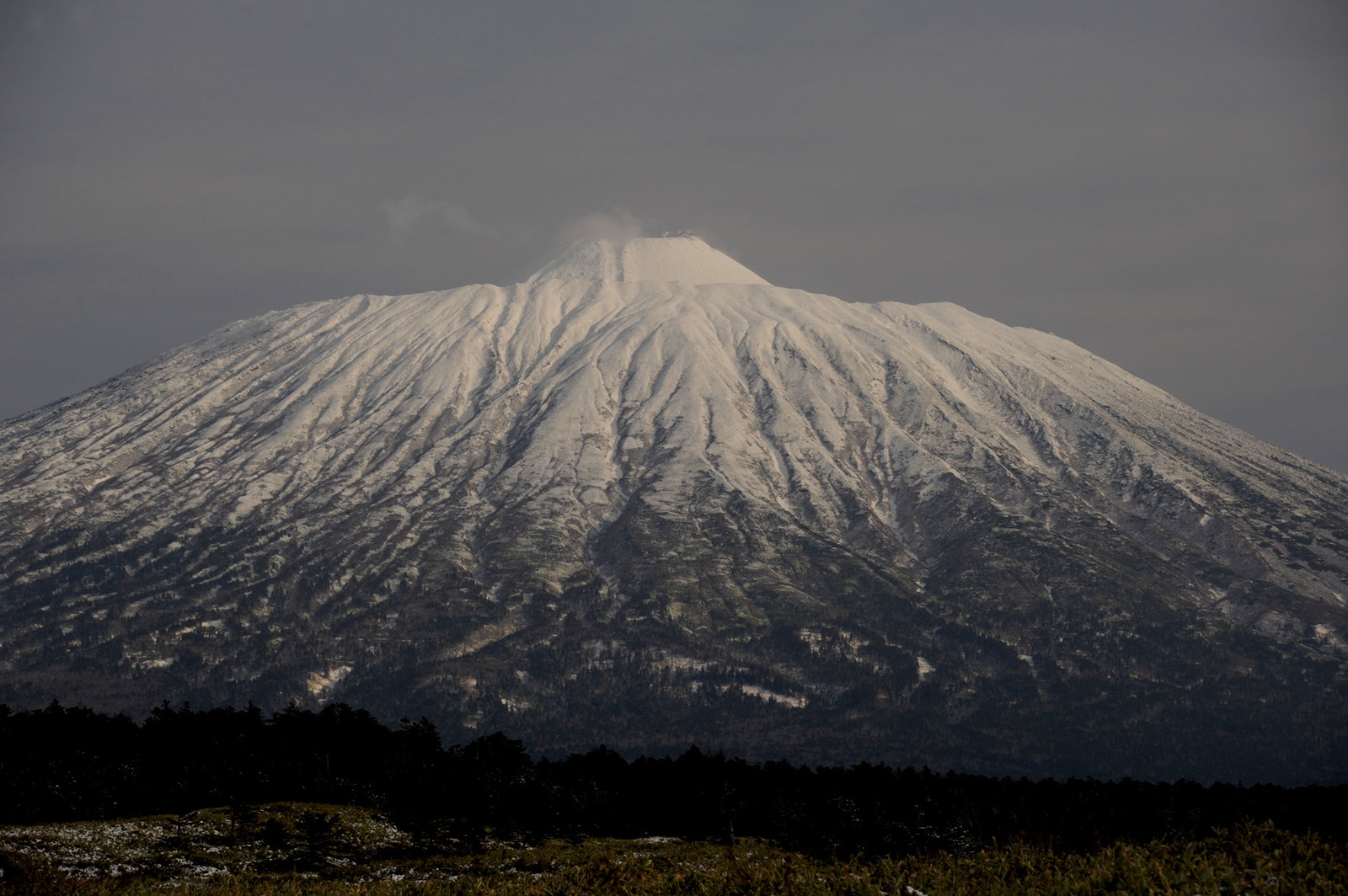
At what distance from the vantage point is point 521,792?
102 meters

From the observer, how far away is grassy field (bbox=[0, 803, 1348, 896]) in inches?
1208

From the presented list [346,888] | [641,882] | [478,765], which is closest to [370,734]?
[478,765]

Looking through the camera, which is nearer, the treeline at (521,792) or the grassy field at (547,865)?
the grassy field at (547,865)

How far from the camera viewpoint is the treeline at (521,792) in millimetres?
90812

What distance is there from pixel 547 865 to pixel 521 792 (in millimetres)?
31656

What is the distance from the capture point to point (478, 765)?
113 metres

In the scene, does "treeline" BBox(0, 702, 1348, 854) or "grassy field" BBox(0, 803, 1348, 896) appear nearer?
"grassy field" BBox(0, 803, 1348, 896)

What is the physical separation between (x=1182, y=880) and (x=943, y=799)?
8107cm

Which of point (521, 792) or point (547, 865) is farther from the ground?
point (521, 792)

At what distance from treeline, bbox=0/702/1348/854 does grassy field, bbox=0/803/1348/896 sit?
27.6ft

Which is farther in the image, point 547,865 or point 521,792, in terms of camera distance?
point 521,792

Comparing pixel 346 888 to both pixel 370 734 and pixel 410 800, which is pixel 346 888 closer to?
pixel 410 800

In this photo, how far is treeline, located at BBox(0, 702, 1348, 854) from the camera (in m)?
90.8

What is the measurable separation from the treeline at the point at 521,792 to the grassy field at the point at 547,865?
8409 millimetres
